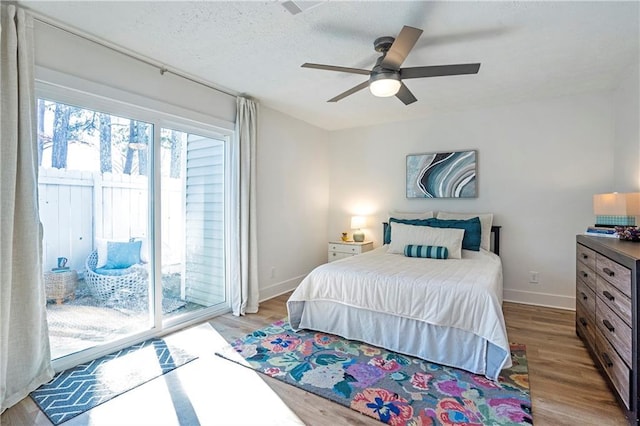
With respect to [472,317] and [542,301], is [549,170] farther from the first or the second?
[472,317]

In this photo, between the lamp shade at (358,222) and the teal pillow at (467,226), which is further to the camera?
the lamp shade at (358,222)

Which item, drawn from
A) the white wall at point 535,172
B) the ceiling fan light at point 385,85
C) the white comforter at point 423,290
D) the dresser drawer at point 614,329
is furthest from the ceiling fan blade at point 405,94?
the dresser drawer at point 614,329

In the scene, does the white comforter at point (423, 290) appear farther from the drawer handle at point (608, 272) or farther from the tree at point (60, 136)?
the tree at point (60, 136)

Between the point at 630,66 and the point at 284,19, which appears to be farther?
the point at 630,66

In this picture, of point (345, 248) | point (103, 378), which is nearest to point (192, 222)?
point (103, 378)

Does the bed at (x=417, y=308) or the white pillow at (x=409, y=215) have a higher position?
the white pillow at (x=409, y=215)

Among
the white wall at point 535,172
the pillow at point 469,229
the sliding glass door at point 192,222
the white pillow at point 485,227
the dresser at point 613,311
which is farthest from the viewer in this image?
the white pillow at point 485,227

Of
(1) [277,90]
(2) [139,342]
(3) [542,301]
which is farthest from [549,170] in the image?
(2) [139,342]

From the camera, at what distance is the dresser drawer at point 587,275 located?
2.43 m

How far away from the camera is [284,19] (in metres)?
2.18

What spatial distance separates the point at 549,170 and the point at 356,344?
3108 millimetres

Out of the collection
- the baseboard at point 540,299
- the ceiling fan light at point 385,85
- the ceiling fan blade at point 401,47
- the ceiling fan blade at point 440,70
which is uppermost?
the ceiling fan blade at point 401,47

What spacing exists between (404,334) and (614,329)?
4.35ft

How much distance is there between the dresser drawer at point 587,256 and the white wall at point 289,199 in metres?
3.27
